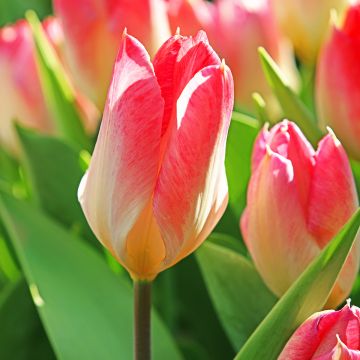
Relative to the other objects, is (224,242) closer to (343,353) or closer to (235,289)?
(235,289)

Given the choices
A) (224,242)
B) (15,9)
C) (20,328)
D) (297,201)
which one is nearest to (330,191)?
(297,201)

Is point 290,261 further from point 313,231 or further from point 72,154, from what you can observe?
point 72,154

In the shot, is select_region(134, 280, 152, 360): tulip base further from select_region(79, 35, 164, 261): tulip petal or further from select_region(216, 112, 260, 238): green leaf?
select_region(216, 112, 260, 238): green leaf

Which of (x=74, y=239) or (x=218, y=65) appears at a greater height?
(x=218, y=65)

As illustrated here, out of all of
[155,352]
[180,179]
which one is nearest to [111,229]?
[180,179]

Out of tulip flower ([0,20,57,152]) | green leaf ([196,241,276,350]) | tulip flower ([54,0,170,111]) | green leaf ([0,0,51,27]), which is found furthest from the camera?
green leaf ([0,0,51,27])

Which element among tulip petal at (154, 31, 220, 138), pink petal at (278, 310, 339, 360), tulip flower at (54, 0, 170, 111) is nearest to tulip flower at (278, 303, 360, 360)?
pink petal at (278, 310, 339, 360)

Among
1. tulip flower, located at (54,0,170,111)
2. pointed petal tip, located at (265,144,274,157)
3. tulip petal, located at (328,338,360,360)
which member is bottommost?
tulip petal, located at (328,338,360,360)
